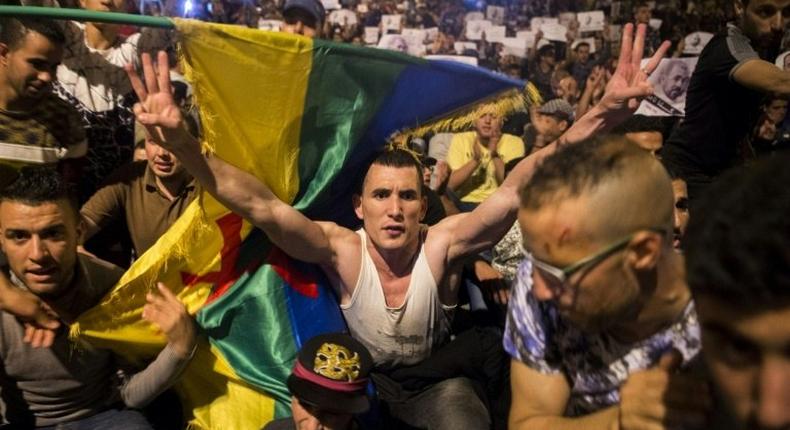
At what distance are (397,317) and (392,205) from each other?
40 cm

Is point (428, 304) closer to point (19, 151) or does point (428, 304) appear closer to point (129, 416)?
point (129, 416)

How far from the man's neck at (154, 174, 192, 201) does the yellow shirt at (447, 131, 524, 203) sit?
6.93 ft

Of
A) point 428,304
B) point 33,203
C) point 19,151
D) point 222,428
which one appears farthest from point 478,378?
point 19,151

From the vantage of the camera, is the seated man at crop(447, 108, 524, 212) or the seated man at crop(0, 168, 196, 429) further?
the seated man at crop(447, 108, 524, 212)

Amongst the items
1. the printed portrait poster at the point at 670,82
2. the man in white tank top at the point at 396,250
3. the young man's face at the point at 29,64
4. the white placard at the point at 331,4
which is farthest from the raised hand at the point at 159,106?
the white placard at the point at 331,4

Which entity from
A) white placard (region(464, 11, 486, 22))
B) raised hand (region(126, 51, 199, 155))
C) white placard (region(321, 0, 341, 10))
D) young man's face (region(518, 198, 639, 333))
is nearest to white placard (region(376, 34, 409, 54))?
white placard (region(321, 0, 341, 10))

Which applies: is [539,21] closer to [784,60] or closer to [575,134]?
[784,60]

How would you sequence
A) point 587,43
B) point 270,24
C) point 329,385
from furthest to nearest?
point 587,43 < point 270,24 < point 329,385

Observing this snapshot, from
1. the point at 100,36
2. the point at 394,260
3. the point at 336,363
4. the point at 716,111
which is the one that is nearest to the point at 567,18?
the point at 716,111

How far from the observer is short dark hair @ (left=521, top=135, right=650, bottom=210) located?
168 cm

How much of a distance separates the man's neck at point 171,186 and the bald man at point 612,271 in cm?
195

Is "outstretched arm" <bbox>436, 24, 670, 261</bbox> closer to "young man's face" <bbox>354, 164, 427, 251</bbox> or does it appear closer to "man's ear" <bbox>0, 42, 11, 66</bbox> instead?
"young man's face" <bbox>354, 164, 427, 251</bbox>

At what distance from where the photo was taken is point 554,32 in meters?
7.69

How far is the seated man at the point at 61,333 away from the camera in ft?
8.59
